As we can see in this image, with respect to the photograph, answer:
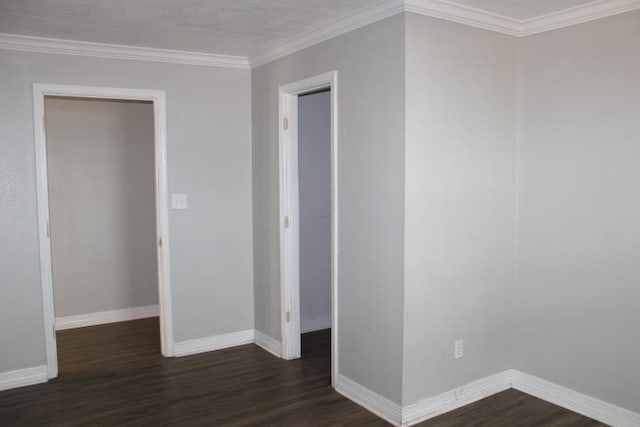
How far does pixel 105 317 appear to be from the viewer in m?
5.33

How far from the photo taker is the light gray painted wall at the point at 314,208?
479 centimetres

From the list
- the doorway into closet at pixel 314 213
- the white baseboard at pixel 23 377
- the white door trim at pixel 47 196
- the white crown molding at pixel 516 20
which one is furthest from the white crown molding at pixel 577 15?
the white baseboard at pixel 23 377

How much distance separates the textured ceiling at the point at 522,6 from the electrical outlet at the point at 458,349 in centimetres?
198

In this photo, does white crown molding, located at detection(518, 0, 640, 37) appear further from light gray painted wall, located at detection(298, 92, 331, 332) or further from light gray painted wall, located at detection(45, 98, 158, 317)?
light gray painted wall, located at detection(45, 98, 158, 317)

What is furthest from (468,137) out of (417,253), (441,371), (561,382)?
(561,382)

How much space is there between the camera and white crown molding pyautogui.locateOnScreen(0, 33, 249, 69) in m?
3.64

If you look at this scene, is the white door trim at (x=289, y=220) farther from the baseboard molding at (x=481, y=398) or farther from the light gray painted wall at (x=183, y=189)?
the baseboard molding at (x=481, y=398)

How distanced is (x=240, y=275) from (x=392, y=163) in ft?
6.69

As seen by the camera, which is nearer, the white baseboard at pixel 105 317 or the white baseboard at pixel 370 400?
the white baseboard at pixel 370 400

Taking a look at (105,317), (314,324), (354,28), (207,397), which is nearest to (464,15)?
(354,28)

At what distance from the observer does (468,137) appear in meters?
3.25

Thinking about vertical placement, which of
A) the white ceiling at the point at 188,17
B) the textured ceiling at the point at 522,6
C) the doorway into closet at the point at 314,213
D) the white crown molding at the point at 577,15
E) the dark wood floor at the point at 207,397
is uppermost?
the white ceiling at the point at 188,17

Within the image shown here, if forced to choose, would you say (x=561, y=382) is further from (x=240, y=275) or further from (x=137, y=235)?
(x=137, y=235)

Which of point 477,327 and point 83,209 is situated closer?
point 477,327
